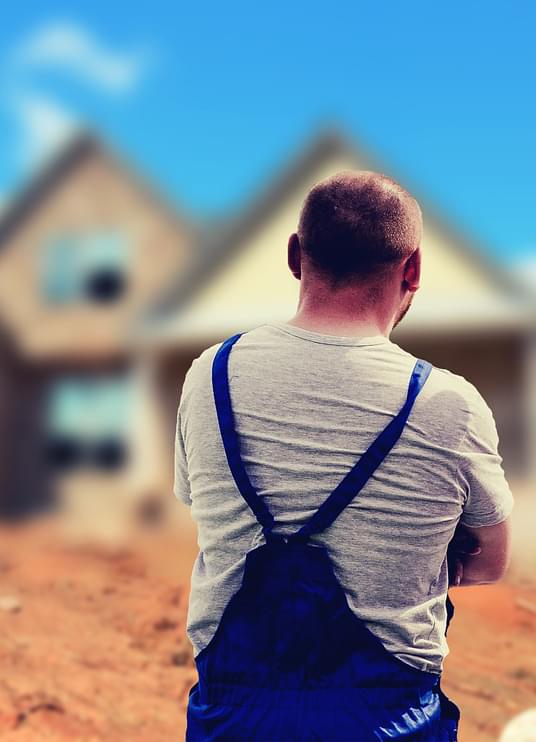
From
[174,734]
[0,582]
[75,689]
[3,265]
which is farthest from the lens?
[3,265]

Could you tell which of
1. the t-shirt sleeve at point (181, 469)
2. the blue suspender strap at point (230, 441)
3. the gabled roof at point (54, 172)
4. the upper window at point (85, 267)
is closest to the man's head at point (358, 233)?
the blue suspender strap at point (230, 441)

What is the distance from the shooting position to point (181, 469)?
64.8 inches

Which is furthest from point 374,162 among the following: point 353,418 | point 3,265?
point 353,418

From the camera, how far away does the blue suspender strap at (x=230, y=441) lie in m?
1.40

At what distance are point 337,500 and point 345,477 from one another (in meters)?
0.04

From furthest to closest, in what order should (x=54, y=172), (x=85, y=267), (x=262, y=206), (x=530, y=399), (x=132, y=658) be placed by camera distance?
(x=54, y=172) → (x=85, y=267) → (x=262, y=206) → (x=530, y=399) → (x=132, y=658)

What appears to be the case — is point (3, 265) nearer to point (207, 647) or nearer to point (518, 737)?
point (518, 737)

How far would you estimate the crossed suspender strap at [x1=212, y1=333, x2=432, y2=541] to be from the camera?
136 centimetres

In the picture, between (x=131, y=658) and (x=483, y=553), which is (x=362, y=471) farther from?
(x=131, y=658)

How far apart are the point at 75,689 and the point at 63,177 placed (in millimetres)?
13667

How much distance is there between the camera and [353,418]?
1.37 metres

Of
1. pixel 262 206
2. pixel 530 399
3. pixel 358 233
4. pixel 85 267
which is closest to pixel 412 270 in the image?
pixel 358 233

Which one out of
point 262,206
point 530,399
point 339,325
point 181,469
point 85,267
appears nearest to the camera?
point 339,325

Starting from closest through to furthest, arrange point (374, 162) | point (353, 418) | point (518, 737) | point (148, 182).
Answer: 1. point (353, 418)
2. point (518, 737)
3. point (374, 162)
4. point (148, 182)
